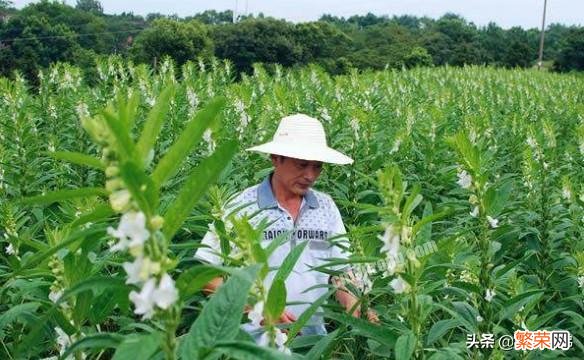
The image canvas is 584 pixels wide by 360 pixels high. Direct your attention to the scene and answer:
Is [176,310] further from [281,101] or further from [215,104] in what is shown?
[281,101]

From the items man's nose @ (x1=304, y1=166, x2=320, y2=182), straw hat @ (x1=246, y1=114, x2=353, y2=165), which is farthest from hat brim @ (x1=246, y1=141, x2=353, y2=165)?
man's nose @ (x1=304, y1=166, x2=320, y2=182)

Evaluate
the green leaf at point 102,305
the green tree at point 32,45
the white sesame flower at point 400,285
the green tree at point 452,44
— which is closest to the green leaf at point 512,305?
the white sesame flower at point 400,285

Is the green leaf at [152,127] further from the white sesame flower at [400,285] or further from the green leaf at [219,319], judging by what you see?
the white sesame flower at [400,285]

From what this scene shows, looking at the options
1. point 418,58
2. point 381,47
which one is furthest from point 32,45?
point 381,47

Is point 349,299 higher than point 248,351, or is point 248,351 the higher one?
point 248,351

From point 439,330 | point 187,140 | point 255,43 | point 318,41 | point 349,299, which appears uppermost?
point 318,41

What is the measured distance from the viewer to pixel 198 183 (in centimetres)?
135

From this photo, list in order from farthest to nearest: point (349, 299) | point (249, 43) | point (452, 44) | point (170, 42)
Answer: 1. point (452, 44)
2. point (249, 43)
3. point (170, 42)
4. point (349, 299)

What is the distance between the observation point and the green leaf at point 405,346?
78.6 inches

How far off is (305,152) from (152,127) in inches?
75.4

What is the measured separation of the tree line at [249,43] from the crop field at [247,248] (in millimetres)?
11511

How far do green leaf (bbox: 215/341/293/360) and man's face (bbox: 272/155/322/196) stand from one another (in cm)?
206

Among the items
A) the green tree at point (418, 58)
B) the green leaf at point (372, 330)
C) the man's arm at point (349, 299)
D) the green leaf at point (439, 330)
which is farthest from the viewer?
the green tree at point (418, 58)

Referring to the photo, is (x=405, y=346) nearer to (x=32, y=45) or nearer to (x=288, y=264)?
(x=288, y=264)
